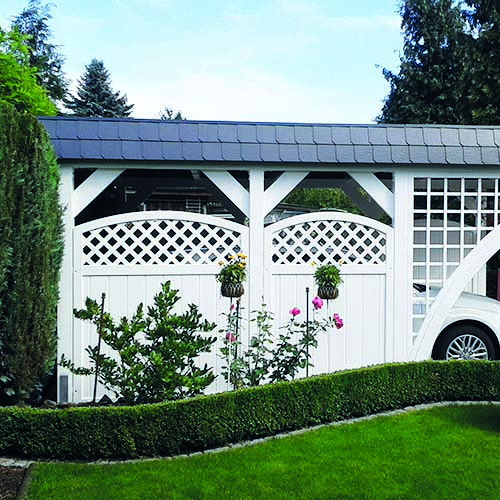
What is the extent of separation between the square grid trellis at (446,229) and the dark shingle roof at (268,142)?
379mm

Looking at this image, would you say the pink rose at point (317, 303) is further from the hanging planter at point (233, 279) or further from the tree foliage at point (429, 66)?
the tree foliage at point (429, 66)

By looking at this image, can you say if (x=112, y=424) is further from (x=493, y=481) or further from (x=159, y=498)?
(x=493, y=481)

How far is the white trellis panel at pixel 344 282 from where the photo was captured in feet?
17.1

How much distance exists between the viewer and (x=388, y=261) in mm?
5340

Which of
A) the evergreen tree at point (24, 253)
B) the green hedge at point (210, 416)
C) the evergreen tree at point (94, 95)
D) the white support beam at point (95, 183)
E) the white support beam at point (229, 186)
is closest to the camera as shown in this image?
the green hedge at point (210, 416)

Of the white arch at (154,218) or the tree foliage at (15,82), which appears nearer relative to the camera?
the white arch at (154,218)

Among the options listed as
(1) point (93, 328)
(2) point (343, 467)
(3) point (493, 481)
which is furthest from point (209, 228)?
(3) point (493, 481)

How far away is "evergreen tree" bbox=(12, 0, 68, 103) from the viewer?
2477 cm

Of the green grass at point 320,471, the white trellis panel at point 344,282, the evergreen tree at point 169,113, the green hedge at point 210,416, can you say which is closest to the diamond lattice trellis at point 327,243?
the white trellis panel at point 344,282

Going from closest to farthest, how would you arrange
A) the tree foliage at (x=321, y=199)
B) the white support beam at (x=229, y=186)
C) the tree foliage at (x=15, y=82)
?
the white support beam at (x=229, y=186) < the tree foliage at (x=15, y=82) < the tree foliage at (x=321, y=199)

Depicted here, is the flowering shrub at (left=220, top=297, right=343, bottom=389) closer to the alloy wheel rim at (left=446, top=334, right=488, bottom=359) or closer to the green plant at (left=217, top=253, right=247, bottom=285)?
the green plant at (left=217, top=253, right=247, bottom=285)

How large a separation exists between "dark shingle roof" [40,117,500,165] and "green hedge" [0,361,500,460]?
6.14 feet

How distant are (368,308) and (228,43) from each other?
50.3 feet

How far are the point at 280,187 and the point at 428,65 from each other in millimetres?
17920
